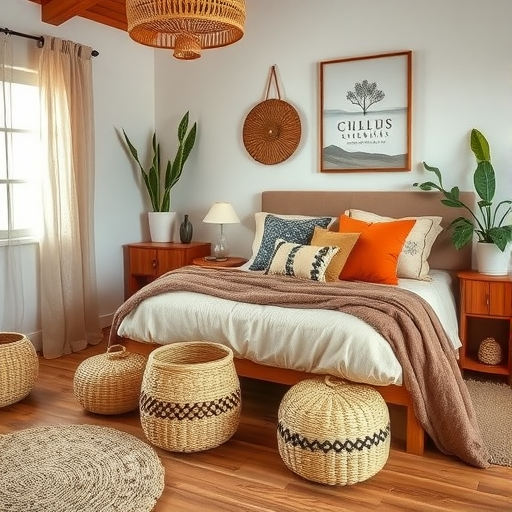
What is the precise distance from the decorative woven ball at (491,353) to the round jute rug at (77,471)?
2273 millimetres

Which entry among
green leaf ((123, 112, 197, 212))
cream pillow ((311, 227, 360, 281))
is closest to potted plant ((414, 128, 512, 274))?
cream pillow ((311, 227, 360, 281))

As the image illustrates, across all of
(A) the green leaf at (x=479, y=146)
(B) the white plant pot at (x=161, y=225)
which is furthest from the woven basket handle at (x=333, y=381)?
(B) the white plant pot at (x=161, y=225)

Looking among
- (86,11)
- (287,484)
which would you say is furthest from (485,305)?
(86,11)

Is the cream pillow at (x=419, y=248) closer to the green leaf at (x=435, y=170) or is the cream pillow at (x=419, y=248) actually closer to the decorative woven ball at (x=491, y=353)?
the green leaf at (x=435, y=170)

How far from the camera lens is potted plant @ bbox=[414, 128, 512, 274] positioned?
3.77m

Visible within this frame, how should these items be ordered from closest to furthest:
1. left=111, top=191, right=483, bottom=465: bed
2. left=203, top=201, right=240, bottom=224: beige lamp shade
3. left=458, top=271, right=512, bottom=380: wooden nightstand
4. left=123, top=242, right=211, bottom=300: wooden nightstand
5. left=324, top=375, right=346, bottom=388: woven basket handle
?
left=324, top=375, right=346, bottom=388: woven basket handle
left=111, top=191, right=483, bottom=465: bed
left=458, top=271, right=512, bottom=380: wooden nightstand
left=203, top=201, right=240, bottom=224: beige lamp shade
left=123, top=242, right=211, bottom=300: wooden nightstand

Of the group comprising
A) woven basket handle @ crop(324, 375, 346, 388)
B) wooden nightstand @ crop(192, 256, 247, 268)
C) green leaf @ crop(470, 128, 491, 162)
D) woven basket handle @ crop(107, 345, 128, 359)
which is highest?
green leaf @ crop(470, 128, 491, 162)

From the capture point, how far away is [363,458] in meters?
2.38

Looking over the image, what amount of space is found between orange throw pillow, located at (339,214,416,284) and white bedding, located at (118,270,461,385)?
21 centimetres

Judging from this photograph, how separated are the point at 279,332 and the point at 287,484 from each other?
0.72 metres

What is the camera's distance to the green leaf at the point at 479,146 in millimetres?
3928

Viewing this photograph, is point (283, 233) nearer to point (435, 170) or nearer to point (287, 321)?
point (435, 170)

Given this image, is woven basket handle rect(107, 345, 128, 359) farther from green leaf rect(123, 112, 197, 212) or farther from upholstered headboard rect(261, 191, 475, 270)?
green leaf rect(123, 112, 197, 212)

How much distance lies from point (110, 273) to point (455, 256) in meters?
2.82
